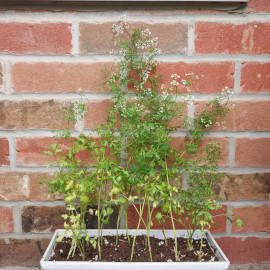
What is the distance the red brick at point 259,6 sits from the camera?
921mm

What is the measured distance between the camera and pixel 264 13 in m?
0.93

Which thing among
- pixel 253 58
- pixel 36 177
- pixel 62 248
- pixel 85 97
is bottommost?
pixel 62 248

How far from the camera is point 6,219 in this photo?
997 mm

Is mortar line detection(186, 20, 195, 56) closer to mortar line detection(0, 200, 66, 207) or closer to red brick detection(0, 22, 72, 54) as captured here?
red brick detection(0, 22, 72, 54)

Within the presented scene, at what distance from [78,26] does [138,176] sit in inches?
18.6

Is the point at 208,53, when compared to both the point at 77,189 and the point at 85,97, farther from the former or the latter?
the point at 77,189

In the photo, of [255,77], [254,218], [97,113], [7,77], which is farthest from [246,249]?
[7,77]

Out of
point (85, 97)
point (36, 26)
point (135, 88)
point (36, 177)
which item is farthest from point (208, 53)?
point (36, 177)

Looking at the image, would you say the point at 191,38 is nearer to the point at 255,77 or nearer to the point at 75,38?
the point at 255,77

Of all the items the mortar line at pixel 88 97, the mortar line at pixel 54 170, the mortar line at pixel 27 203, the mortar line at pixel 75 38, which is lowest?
the mortar line at pixel 27 203

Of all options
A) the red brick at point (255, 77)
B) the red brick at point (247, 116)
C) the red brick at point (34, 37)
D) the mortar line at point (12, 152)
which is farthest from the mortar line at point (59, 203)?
the red brick at point (34, 37)

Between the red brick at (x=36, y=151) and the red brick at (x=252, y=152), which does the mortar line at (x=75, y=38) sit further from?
the red brick at (x=252, y=152)

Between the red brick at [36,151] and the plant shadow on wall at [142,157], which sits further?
the red brick at [36,151]

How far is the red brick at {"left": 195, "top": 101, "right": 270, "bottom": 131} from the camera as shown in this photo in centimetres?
96
